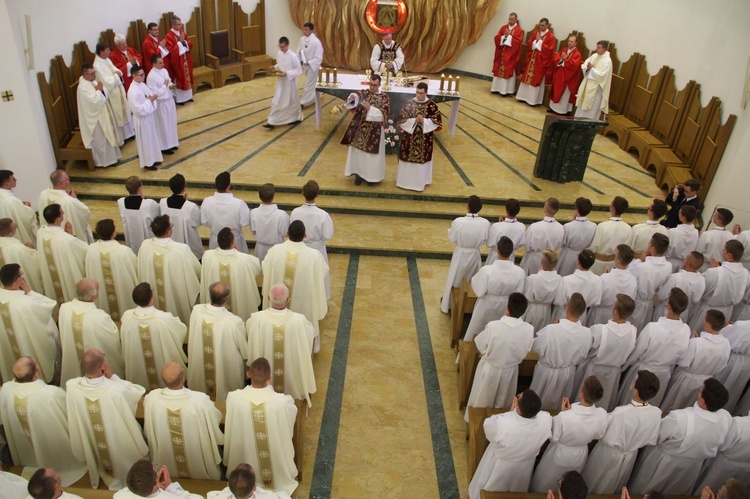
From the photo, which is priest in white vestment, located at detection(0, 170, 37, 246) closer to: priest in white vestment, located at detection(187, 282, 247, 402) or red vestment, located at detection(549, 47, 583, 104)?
priest in white vestment, located at detection(187, 282, 247, 402)

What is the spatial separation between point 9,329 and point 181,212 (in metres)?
2.13

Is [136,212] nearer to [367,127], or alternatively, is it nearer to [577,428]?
[367,127]

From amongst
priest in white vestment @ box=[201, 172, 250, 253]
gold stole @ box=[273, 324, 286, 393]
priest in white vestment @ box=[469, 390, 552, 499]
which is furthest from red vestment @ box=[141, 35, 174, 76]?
priest in white vestment @ box=[469, 390, 552, 499]

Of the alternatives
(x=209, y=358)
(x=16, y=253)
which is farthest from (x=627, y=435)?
(x=16, y=253)

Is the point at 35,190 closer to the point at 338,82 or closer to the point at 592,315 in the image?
the point at 338,82

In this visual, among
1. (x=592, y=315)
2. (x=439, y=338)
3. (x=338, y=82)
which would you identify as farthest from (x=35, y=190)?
(x=592, y=315)

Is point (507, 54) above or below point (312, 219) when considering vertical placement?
above

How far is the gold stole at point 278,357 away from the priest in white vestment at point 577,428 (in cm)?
219


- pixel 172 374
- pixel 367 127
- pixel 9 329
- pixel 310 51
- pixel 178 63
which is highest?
pixel 310 51

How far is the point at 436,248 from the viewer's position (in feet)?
26.9

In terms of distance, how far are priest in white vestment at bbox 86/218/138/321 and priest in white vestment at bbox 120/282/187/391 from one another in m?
1.00

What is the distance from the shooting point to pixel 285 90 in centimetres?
1126

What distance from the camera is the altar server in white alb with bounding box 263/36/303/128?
11.0m

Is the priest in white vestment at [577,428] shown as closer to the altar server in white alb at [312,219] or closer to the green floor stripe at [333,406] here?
the green floor stripe at [333,406]
